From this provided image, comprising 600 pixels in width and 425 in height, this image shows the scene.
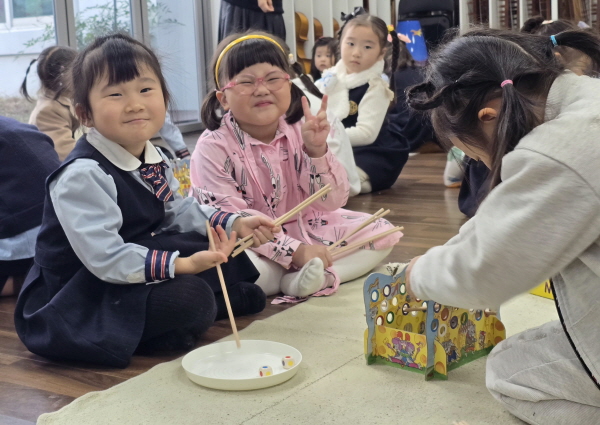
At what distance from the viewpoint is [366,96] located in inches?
122

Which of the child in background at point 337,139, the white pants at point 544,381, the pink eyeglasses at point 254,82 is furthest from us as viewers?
the child in background at point 337,139

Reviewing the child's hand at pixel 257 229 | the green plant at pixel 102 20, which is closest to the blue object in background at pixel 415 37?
the green plant at pixel 102 20

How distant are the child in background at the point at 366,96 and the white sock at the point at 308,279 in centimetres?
139

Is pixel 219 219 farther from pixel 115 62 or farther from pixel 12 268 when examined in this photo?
A: pixel 12 268

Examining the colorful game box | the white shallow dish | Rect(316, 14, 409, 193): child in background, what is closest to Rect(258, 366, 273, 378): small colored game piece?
the white shallow dish

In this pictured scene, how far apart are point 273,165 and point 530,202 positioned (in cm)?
107

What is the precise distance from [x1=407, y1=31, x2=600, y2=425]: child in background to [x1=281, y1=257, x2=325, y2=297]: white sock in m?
0.64

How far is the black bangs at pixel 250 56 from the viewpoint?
1.80 metres

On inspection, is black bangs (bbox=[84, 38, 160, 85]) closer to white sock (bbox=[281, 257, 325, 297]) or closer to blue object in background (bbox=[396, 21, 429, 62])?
white sock (bbox=[281, 257, 325, 297])

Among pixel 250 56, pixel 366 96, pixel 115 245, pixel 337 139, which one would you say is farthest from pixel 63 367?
pixel 366 96

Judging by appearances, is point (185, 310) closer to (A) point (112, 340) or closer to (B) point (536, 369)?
(A) point (112, 340)

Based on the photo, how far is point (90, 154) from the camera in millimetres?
1414

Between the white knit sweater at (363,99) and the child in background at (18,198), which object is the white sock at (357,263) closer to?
the child in background at (18,198)

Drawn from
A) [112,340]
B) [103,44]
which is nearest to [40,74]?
[103,44]
